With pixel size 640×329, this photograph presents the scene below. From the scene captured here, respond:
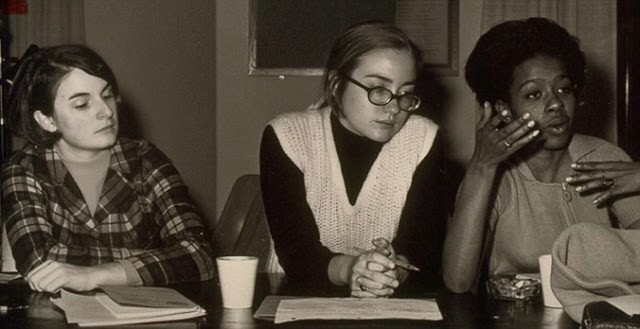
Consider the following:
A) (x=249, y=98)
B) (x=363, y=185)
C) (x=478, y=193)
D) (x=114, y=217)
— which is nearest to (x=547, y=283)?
(x=478, y=193)

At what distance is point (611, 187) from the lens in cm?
219

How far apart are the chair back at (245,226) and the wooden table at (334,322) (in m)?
0.81

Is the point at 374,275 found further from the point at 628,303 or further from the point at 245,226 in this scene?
the point at 245,226

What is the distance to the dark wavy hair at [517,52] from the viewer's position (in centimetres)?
232

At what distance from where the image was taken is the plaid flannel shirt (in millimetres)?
2123

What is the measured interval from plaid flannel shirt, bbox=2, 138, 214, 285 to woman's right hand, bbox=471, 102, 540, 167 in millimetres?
697

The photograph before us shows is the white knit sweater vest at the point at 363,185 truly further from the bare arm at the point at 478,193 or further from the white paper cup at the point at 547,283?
the white paper cup at the point at 547,283

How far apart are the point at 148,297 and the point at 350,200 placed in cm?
74

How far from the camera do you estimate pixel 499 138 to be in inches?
80.0

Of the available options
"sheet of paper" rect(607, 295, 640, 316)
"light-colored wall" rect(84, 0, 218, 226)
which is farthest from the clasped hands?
"light-colored wall" rect(84, 0, 218, 226)

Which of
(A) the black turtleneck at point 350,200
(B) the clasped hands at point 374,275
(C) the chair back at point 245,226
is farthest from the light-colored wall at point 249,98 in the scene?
(B) the clasped hands at point 374,275

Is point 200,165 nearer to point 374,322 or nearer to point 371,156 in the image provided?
point 371,156

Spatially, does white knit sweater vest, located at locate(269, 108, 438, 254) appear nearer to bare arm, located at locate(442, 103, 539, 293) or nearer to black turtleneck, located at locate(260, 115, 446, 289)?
black turtleneck, located at locate(260, 115, 446, 289)

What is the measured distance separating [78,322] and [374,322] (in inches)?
20.0
